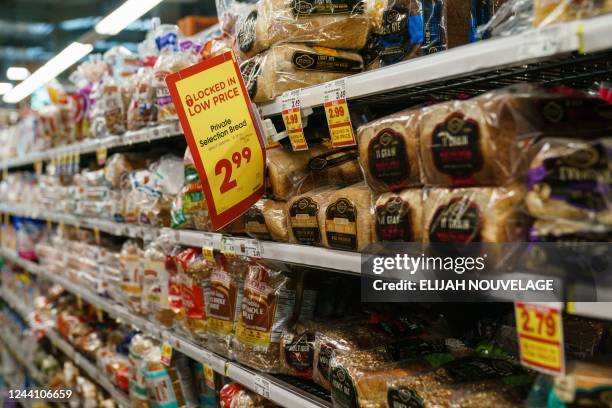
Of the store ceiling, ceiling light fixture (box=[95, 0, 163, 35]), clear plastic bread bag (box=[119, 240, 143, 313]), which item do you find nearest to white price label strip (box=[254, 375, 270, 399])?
clear plastic bread bag (box=[119, 240, 143, 313])

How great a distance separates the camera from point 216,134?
4.96 ft

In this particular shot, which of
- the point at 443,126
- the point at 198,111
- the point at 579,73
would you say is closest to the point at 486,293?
the point at 443,126

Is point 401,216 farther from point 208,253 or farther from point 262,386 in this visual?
point 208,253

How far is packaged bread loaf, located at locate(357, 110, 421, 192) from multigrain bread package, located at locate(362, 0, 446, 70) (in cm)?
26

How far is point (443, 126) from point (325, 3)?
616mm

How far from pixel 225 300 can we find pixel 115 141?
113cm

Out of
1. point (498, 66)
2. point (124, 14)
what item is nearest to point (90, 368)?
point (498, 66)

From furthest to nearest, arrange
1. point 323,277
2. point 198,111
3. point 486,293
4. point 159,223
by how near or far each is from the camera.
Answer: point 159,223
point 323,277
point 198,111
point 486,293

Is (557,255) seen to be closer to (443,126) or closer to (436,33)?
(443,126)

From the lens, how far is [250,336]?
5.28 feet

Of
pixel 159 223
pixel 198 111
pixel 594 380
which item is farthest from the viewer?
pixel 159 223

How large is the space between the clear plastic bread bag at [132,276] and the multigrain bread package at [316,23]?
1.39 metres

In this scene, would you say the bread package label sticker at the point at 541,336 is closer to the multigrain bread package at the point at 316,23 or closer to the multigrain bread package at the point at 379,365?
the multigrain bread package at the point at 379,365

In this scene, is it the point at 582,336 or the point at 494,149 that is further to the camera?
the point at 582,336
